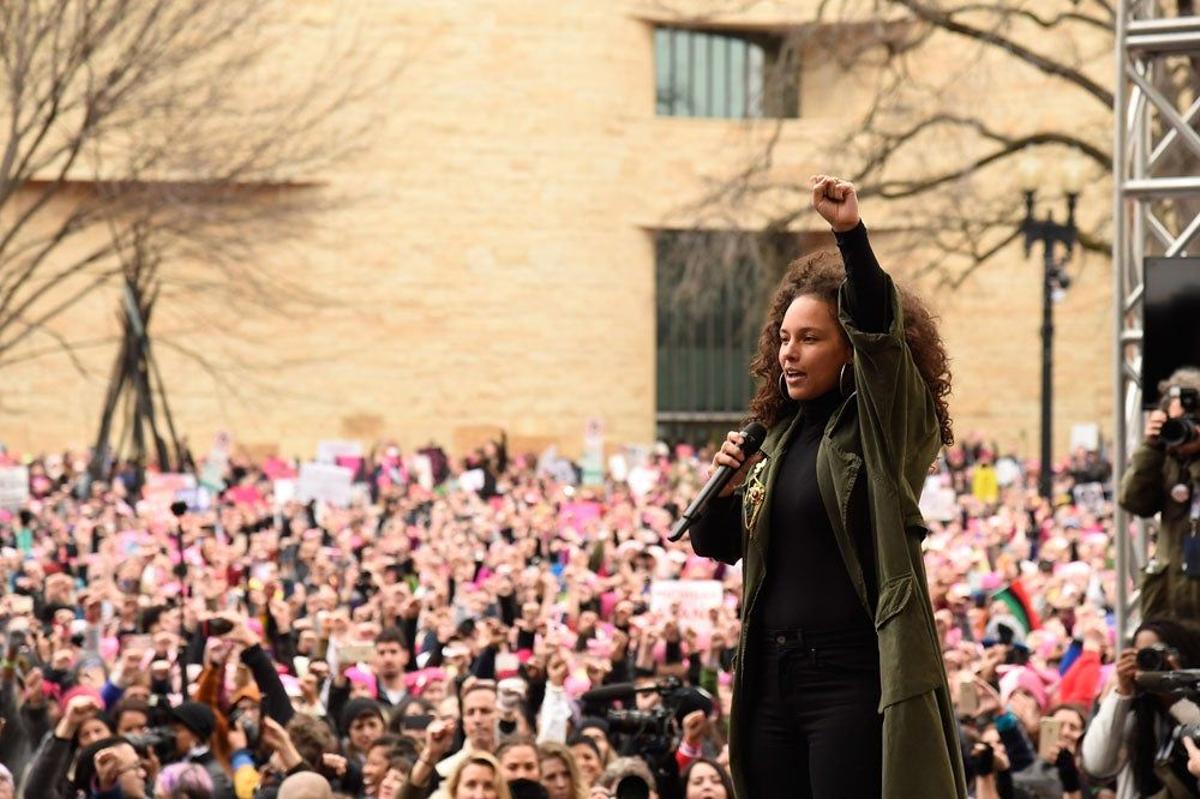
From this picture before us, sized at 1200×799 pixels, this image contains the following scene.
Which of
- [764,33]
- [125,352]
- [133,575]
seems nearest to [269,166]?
[125,352]

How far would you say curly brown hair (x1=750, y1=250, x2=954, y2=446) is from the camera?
518 cm

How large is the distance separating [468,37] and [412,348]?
5375 millimetres

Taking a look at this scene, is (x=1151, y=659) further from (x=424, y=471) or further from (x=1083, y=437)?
(x=1083, y=437)

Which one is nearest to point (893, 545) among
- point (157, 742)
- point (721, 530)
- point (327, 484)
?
point (721, 530)

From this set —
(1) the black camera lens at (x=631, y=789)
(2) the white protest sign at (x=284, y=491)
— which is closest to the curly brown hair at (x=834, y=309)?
(1) the black camera lens at (x=631, y=789)

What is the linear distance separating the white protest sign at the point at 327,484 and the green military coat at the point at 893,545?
18459mm

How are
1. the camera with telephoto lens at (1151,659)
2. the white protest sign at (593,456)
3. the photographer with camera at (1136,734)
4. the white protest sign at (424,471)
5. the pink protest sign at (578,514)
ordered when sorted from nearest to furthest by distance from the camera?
the camera with telephoto lens at (1151,659) → the photographer with camera at (1136,734) → the pink protest sign at (578,514) → the white protest sign at (424,471) → the white protest sign at (593,456)

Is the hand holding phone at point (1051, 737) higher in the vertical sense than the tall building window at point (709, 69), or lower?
lower

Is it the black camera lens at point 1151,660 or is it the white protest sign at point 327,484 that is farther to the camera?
the white protest sign at point 327,484

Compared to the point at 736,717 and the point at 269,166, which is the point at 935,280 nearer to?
the point at 269,166

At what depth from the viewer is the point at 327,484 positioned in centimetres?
2361

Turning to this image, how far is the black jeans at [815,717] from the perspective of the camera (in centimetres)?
502

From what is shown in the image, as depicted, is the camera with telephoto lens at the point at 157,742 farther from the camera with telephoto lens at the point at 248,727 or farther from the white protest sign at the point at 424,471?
the white protest sign at the point at 424,471

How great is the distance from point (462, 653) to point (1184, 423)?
15.3 ft
